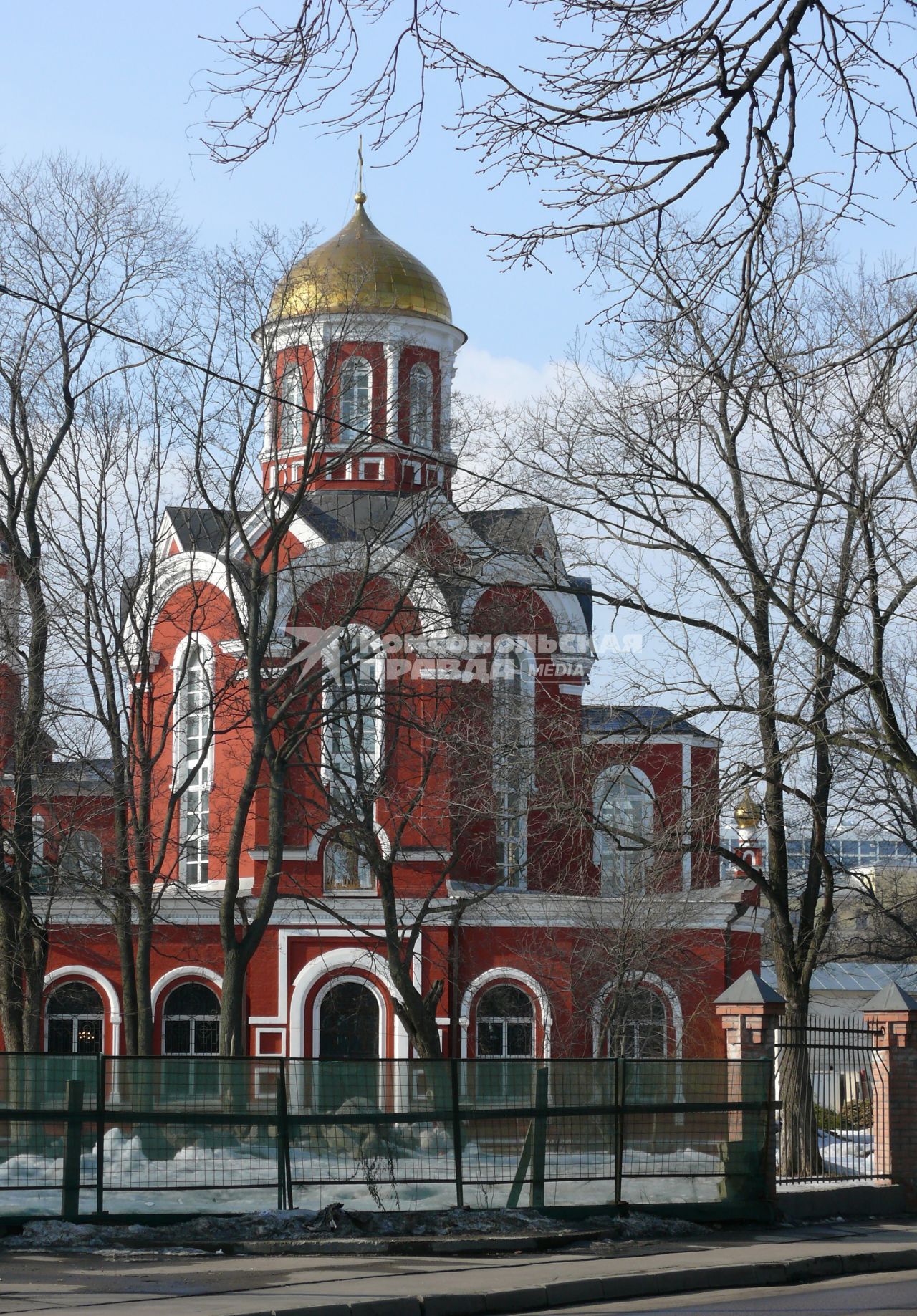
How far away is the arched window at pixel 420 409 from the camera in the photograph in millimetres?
28297

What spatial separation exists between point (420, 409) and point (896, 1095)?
56.7ft

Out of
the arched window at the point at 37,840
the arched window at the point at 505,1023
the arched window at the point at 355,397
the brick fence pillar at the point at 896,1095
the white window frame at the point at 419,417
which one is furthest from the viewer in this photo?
the arched window at the point at 505,1023

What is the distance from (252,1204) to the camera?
13070mm

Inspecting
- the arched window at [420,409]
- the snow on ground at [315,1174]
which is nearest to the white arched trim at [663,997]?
the arched window at [420,409]

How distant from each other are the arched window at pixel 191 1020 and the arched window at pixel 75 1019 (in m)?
1.30

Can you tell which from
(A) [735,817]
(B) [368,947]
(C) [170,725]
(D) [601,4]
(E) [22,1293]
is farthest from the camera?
(B) [368,947]

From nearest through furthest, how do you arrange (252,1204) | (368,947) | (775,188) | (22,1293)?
(775,188) < (22,1293) < (252,1204) < (368,947)

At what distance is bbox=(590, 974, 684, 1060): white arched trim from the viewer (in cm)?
2898

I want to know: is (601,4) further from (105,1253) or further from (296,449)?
(296,449)

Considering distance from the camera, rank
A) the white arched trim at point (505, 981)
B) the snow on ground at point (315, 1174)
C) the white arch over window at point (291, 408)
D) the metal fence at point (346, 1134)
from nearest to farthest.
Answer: the snow on ground at point (315, 1174) → the metal fence at point (346, 1134) → the white arch over window at point (291, 408) → the white arched trim at point (505, 981)

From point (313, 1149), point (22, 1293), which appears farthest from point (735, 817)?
point (22, 1293)

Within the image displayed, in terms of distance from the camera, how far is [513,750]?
20.5 m

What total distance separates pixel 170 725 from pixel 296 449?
23.9 ft

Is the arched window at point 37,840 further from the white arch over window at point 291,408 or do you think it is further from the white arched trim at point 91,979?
the white arch over window at point 291,408
